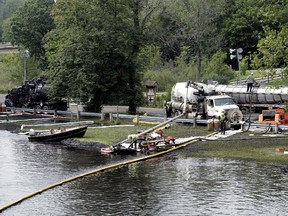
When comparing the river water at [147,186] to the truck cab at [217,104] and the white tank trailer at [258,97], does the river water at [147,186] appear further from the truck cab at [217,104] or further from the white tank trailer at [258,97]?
the white tank trailer at [258,97]

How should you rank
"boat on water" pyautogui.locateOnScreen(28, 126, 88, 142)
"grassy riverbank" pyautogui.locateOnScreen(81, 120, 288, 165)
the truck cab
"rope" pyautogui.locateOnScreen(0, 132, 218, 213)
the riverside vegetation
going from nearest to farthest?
"rope" pyautogui.locateOnScreen(0, 132, 218, 213), "grassy riverbank" pyautogui.locateOnScreen(81, 120, 288, 165), the riverside vegetation, "boat on water" pyautogui.locateOnScreen(28, 126, 88, 142), the truck cab

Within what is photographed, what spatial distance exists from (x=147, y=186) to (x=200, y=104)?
68.0 feet

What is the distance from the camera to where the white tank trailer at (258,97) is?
51775mm

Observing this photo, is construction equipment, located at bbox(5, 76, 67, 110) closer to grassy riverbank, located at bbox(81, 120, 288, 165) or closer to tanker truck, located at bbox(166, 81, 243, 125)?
tanker truck, located at bbox(166, 81, 243, 125)

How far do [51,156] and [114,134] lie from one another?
7051 millimetres

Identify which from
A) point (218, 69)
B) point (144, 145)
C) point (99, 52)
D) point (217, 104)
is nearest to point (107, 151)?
point (144, 145)

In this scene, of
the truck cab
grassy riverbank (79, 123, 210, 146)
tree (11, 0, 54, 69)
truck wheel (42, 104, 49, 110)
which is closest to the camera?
grassy riverbank (79, 123, 210, 146)

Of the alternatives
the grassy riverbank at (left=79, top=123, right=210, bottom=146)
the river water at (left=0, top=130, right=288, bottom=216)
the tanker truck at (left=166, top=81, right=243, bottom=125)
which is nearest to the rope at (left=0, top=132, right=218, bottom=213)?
Result: the river water at (left=0, top=130, right=288, bottom=216)

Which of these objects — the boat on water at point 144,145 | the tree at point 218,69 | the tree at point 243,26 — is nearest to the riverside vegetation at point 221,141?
the boat on water at point 144,145

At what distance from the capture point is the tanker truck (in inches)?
1773

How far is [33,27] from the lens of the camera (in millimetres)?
101812

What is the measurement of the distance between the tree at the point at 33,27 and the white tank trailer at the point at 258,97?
51671mm

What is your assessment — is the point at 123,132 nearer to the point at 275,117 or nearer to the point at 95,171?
the point at 275,117

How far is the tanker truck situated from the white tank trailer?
5.09 meters
